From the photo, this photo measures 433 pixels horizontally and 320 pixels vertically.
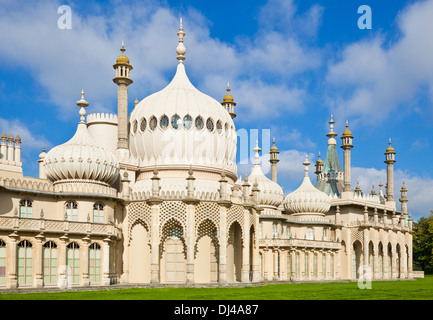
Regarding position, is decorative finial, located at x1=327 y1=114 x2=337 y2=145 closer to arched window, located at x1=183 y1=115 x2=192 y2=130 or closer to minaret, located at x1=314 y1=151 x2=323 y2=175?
minaret, located at x1=314 y1=151 x2=323 y2=175

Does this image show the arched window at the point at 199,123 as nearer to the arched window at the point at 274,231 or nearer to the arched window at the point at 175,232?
the arched window at the point at 175,232

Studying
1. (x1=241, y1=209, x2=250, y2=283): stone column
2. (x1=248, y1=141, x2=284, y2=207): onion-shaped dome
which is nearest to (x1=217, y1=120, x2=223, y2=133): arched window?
(x1=241, y1=209, x2=250, y2=283): stone column

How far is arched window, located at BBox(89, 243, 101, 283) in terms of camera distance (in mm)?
39844

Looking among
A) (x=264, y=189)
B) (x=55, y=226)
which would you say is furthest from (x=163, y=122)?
(x=264, y=189)

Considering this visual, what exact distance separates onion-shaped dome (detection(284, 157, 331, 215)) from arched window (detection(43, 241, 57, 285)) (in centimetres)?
3306

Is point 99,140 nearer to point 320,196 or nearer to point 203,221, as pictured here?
point 203,221

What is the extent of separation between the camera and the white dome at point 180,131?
155 ft

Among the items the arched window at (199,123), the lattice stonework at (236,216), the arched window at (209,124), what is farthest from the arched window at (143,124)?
the lattice stonework at (236,216)

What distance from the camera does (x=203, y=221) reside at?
144 ft

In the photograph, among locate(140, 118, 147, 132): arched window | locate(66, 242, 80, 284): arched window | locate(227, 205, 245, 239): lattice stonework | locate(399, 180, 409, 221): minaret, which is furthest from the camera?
locate(399, 180, 409, 221): minaret

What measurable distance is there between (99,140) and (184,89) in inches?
323

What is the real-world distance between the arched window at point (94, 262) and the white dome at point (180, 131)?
9.51 meters

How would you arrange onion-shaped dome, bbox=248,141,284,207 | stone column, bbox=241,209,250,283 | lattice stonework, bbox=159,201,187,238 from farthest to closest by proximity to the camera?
onion-shaped dome, bbox=248,141,284,207
stone column, bbox=241,209,250,283
lattice stonework, bbox=159,201,187,238
